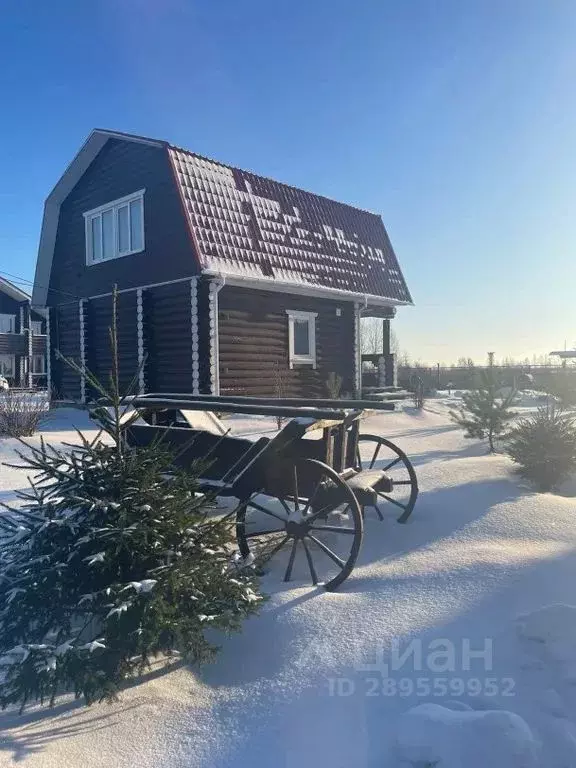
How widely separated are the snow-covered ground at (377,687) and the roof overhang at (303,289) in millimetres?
9203

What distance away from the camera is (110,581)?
278 centimetres

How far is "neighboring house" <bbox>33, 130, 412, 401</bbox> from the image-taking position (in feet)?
41.1

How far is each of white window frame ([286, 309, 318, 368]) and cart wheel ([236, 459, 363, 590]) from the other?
1040cm

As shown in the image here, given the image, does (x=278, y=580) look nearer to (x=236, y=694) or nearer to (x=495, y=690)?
(x=236, y=694)

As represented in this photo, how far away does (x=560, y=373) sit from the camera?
1975 cm

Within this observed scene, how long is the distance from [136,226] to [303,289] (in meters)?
4.35

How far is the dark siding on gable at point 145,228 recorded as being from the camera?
12.6 m

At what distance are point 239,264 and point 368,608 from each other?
33.2ft

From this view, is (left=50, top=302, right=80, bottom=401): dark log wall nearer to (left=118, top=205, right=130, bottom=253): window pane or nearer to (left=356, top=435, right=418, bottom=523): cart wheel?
(left=118, top=205, right=130, bottom=253): window pane

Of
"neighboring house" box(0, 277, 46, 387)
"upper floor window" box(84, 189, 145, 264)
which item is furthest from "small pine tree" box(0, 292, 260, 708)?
"neighboring house" box(0, 277, 46, 387)

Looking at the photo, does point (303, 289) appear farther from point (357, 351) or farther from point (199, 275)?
point (357, 351)

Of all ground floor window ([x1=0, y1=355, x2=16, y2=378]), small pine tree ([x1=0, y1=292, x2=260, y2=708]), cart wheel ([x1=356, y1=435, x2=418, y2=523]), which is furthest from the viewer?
ground floor window ([x1=0, y1=355, x2=16, y2=378])

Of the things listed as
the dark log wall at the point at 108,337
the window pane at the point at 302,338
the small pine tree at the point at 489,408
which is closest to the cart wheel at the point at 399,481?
the small pine tree at the point at 489,408

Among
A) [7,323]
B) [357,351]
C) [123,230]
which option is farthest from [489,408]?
[7,323]
